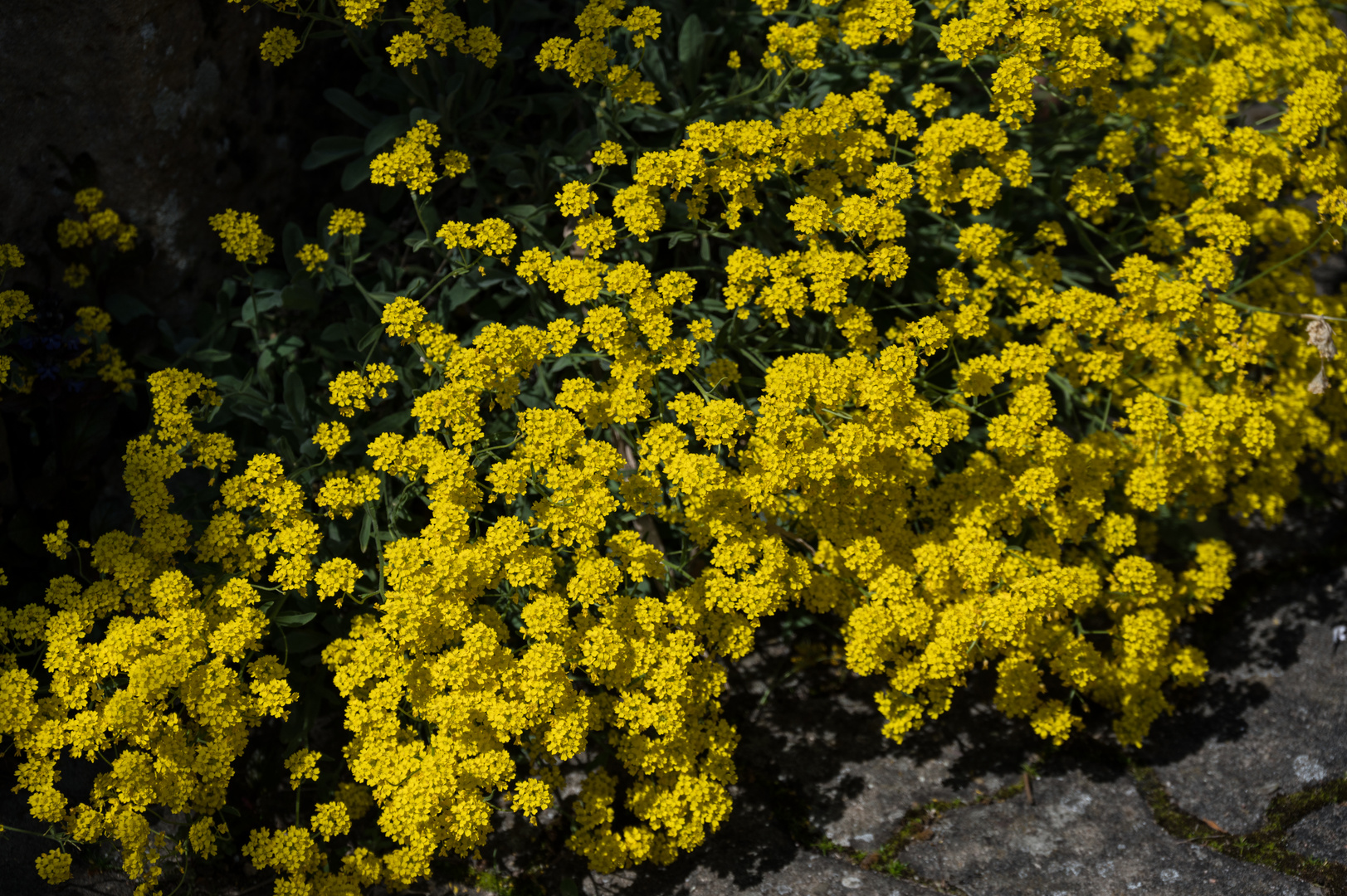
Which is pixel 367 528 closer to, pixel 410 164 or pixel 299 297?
pixel 299 297

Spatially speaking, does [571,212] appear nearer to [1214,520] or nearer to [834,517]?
[834,517]

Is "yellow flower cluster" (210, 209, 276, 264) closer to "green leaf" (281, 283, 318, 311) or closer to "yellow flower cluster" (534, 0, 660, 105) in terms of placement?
"green leaf" (281, 283, 318, 311)

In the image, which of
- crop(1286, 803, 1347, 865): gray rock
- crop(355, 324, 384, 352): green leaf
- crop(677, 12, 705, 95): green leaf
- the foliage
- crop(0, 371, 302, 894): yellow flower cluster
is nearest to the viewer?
crop(0, 371, 302, 894): yellow flower cluster

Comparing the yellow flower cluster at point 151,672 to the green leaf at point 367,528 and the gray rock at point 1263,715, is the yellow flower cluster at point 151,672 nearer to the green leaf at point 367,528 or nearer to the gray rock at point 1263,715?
the green leaf at point 367,528

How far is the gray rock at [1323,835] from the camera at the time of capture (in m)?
3.44

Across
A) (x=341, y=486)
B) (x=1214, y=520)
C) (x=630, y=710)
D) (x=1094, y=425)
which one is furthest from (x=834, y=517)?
(x=1214, y=520)

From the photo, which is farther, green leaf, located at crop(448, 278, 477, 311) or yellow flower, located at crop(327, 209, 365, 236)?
green leaf, located at crop(448, 278, 477, 311)

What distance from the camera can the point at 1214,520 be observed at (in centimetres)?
500

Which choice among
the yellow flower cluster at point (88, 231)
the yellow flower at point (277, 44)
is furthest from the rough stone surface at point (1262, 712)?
the yellow flower cluster at point (88, 231)

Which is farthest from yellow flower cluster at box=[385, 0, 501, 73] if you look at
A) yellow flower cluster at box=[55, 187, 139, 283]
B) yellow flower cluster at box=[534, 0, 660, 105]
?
yellow flower cluster at box=[55, 187, 139, 283]

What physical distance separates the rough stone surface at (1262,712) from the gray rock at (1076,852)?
27cm

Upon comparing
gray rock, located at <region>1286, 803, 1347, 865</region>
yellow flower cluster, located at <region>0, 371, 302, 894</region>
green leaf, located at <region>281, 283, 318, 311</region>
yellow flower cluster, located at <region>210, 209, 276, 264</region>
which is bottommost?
gray rock, located at <region>1286, 803, 1347, 865</region>

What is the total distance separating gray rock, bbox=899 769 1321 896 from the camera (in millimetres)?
3514

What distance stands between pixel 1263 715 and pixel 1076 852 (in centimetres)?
120
